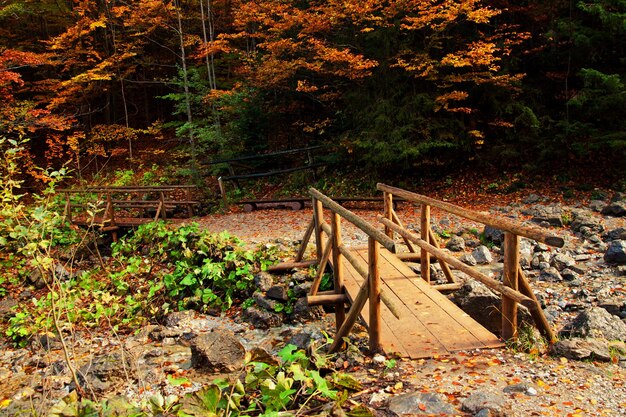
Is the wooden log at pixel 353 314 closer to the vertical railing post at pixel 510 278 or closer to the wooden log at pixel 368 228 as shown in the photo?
the wooden log at pixel 368 228

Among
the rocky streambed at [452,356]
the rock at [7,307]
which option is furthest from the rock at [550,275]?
the rock at [7,307]

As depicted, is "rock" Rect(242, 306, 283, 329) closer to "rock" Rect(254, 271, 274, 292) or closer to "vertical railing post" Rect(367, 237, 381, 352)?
"rock" Rect(254, 271, 274, 292)

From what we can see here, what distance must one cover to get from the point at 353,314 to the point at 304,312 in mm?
3196

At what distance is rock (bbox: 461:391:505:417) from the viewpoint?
3.11 meters

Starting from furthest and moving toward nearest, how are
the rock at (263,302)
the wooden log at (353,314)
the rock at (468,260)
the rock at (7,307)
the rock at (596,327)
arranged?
the rock at (7,307) → the rock at (468,260) → the rock at (263,302) → the rock at (596,327) → the wooden log at (353,314)

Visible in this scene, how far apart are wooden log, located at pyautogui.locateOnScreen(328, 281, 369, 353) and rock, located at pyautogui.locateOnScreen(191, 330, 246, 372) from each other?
138 centimetres

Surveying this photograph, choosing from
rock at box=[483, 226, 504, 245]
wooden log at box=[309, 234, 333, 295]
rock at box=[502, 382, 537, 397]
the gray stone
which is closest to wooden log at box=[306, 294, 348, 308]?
wooden log at box=[309, 234, 333, 295]

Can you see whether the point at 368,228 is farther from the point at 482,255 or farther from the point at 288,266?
the point at 482,255

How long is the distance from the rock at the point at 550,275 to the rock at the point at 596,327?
264 cm

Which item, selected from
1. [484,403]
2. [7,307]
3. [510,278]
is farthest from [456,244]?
[7,307]

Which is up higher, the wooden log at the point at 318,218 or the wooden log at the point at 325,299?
the wooden log at the point at 318,218

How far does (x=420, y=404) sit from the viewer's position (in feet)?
10.8

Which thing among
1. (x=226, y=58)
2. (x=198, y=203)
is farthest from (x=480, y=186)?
(x=226, y=58)

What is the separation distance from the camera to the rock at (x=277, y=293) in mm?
7988
